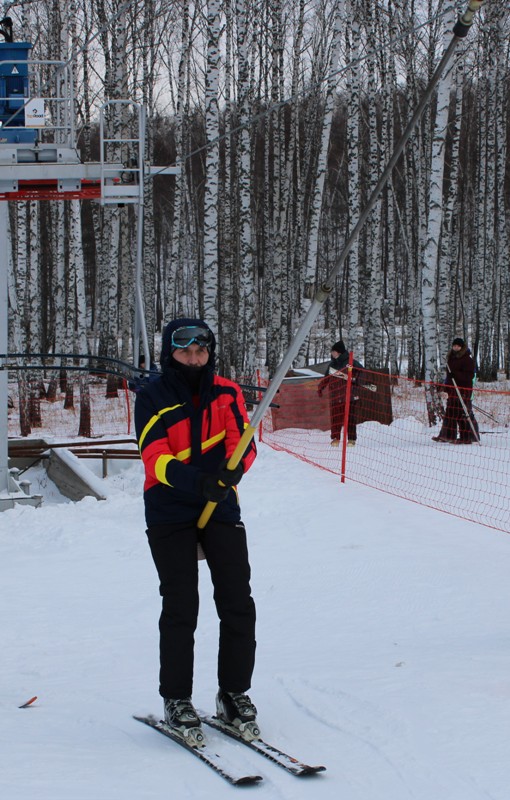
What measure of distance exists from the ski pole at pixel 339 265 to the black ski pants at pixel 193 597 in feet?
0.38

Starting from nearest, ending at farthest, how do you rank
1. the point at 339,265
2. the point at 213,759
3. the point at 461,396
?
1. the point at 339,265
2. the point at 213,759
3. the point at 461,396

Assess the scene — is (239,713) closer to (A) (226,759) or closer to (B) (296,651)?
(A) (226,759)

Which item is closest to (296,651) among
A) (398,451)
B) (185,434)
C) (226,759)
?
(226,759)

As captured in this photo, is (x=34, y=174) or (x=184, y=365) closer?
(x=184, y=365)

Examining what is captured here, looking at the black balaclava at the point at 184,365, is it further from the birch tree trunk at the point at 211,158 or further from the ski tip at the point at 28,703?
the birch tree trunk at the point at 211,158

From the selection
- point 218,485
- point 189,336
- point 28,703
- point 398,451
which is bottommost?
point 398,451

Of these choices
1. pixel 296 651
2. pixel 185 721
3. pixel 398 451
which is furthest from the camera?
pixel 398 451

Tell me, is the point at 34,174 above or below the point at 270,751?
above

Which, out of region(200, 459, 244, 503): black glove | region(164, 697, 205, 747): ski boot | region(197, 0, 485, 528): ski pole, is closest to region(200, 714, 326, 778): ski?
region(164, 697, 205, 747): ski boot

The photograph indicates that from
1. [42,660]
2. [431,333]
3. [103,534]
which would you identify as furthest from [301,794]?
[431,333]

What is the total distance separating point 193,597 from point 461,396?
34.4ft

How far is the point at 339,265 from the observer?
3061 millimetres

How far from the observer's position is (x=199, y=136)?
3647 cm

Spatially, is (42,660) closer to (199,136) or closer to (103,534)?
(103,534)
